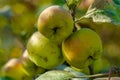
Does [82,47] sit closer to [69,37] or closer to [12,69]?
[69,37]

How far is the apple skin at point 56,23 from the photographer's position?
143 centimetres

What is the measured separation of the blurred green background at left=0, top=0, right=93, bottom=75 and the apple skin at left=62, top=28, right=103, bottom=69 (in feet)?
3.41

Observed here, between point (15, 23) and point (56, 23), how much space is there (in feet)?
4.41

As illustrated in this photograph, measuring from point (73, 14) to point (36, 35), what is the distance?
0.61 ft

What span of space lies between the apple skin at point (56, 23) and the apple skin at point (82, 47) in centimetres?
3

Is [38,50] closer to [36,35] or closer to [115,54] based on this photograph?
[36,35]

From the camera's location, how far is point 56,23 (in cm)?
143

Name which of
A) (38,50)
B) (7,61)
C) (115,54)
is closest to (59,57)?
(38,50)

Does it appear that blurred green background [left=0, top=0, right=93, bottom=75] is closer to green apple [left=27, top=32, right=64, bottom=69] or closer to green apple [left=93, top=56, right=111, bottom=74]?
green apple [left=93, top=56, right=111, bottom=74]

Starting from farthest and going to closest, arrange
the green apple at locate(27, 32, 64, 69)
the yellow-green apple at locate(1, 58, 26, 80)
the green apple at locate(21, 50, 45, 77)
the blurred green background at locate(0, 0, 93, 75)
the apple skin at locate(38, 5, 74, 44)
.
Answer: the blurred green background at locate(0, 0, 93, 75), the yellow-green apple at locate(1, 58, 26, 80), the green apple at locate(21, 50, 45, 77), the green apple at locate(27, 32, 64, 69), the apple skin at locate(38, 5, 74, 44)

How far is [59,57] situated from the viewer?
158 cm

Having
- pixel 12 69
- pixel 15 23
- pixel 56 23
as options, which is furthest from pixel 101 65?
pixel 15 23

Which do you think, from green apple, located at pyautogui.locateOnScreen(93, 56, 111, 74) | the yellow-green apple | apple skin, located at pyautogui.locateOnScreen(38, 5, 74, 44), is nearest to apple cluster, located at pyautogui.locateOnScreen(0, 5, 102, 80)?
apple skin, located at pyautogui.locateOnScreen(38, 5, 74, 44)

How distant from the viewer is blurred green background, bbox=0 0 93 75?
258 centimetres
